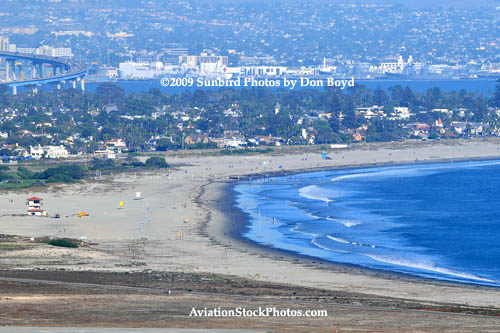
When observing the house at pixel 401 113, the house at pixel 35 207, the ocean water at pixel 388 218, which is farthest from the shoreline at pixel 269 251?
the house at pixel 401 113

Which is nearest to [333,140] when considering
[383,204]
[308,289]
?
[383,204]

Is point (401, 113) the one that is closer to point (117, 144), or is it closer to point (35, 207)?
point (117, 144)

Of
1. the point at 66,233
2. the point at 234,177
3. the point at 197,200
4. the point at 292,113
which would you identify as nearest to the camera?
the point at 66,233

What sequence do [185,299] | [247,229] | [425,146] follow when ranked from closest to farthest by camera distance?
[185,299]
[247,229]
[425,146]

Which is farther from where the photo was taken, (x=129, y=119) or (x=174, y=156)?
(x=129, y=119)

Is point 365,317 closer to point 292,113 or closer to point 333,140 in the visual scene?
point 333,140

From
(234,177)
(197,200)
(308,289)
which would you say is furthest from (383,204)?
(308,289)

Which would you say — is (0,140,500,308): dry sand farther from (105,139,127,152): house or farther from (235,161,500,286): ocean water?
(105,139,127,152): house
